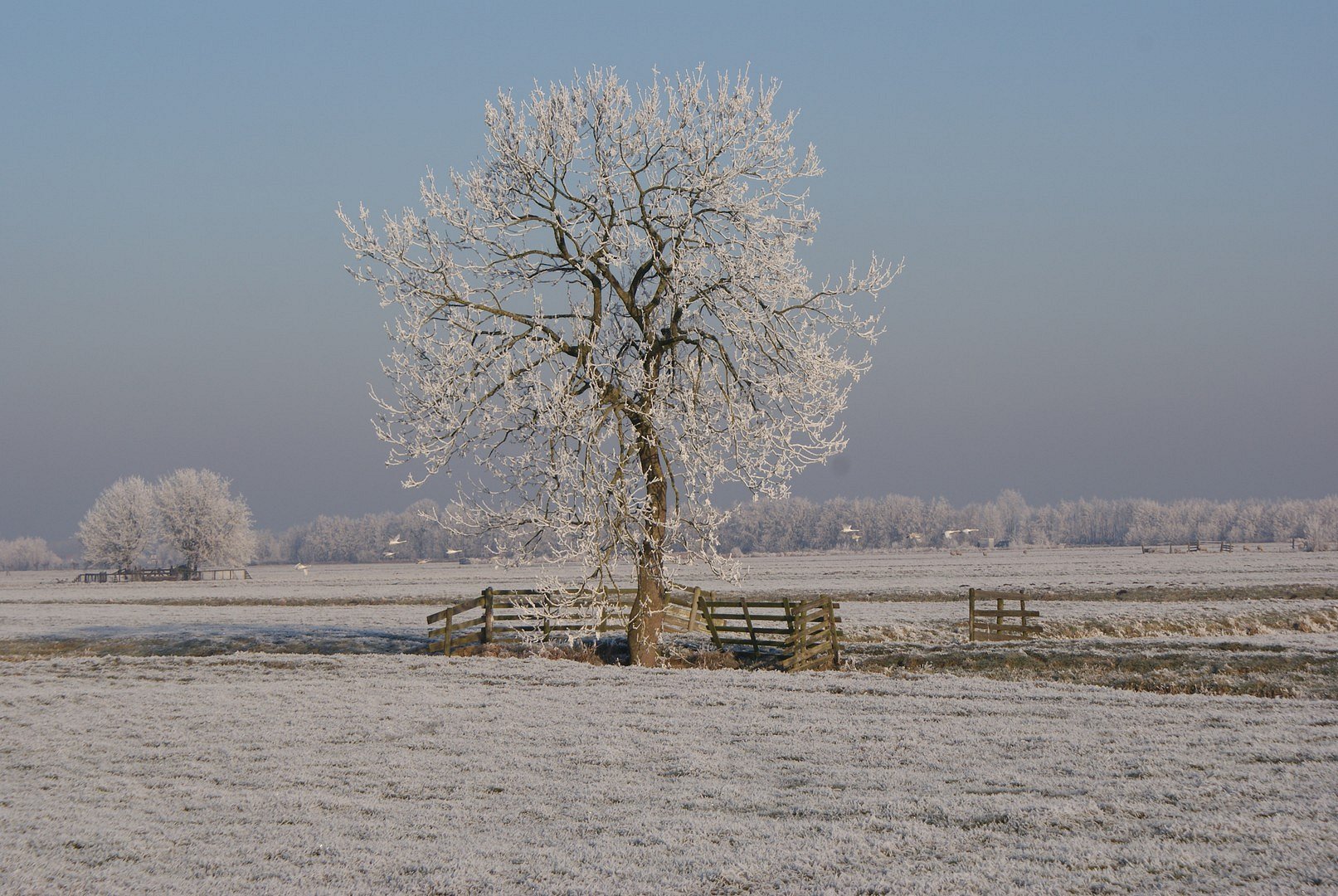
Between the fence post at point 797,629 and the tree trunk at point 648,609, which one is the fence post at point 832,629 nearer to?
the fence post at point 797,629

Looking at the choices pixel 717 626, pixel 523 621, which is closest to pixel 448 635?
pixel 523 621

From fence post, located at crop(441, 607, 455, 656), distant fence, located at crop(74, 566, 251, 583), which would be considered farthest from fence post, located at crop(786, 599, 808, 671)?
distant fence, located at crop(74, 566, 251, 583)

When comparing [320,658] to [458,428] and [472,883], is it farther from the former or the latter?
[472,883]

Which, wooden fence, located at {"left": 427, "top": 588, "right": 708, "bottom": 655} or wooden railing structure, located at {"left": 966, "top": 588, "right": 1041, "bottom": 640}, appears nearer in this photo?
wooden fence, located at {"left": 427, "top": 588, "right": 708, "bottom": 655}

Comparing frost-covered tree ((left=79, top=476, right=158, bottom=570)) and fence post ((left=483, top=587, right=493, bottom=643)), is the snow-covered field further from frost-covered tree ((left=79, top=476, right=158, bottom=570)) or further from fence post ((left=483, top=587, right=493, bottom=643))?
frost-covered tree ((left=79, top=476, right=158, bottom=570))

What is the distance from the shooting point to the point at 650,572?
23.9m

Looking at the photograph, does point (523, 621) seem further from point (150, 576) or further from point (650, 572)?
point (150, 576)

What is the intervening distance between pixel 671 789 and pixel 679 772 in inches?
41.7

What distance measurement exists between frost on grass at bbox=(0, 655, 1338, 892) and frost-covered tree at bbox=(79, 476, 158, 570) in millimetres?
111517

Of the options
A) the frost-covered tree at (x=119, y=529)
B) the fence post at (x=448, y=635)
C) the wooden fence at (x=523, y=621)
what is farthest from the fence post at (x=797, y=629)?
the frost-covered tree at (x=119, y=529)

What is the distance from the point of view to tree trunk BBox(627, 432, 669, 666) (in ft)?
74.7

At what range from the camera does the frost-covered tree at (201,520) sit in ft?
396

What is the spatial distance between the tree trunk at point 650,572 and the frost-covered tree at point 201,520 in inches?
4190

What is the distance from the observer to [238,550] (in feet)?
406
